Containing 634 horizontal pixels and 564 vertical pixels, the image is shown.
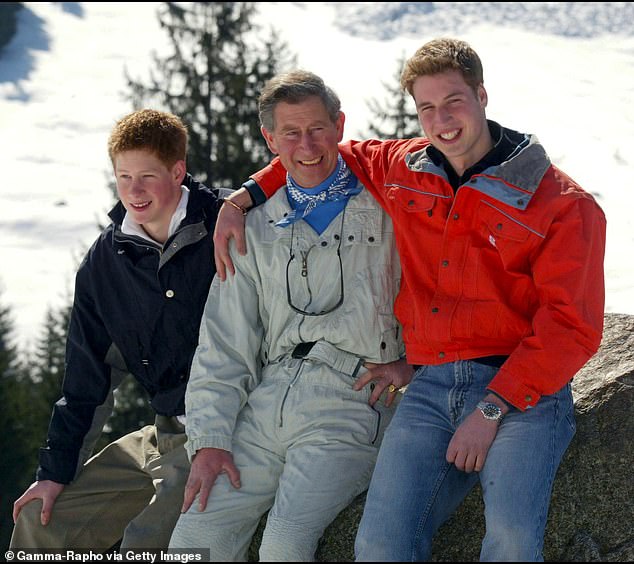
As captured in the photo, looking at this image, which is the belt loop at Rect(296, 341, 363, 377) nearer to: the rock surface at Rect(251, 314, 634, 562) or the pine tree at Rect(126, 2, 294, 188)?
the rock surface at Rect(251, 314, 634, 562)

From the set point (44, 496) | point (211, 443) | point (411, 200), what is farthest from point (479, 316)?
point (44, 496)

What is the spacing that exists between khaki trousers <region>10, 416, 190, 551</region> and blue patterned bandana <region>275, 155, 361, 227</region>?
113 centimetres

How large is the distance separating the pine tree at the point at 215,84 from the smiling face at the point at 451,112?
55.7 feet

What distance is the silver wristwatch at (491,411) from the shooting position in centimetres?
312

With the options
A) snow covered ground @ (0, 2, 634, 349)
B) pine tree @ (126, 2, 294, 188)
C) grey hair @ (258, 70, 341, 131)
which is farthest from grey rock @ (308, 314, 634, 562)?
pine tree @ (126, 2, 294, 188)

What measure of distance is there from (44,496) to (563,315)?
93.4 inches

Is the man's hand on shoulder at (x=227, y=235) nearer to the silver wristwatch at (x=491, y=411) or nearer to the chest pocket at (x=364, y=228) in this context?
the chest pocket at (x=364, y=228)

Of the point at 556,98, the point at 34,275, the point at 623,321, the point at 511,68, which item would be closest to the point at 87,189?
the point at 34,275

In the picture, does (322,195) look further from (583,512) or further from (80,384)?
(583,512)

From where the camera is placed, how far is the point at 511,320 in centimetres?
329

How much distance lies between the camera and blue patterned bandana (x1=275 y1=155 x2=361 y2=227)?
3.67 m

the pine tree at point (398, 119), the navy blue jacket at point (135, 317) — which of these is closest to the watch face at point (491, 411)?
the navy blue jacket at point (135, 317)

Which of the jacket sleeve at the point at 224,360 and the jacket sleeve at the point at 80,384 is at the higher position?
the jacket sleeve at the point at 224,360

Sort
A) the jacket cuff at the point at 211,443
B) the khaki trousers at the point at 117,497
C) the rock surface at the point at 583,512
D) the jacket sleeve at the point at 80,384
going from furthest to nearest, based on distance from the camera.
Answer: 1. the jacket sleeve at the point at 80,384
2. the khaki trousers at the point at 117,497
3. the jacket cuff at the point at 211,443
4. the rock surface at the point at 583,512
